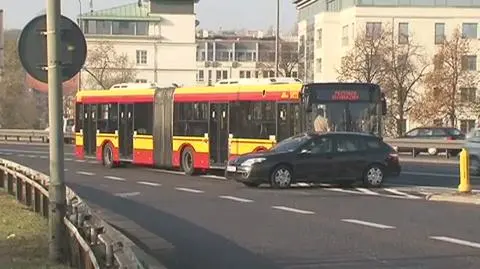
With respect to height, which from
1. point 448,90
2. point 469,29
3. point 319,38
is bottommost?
point 448,90

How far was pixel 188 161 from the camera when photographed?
1088 inches

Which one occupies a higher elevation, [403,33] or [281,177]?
[403,33]

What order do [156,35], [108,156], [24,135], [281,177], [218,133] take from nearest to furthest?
[281,177] < [218,133] < [108,156] < [24,135] < [156,35]

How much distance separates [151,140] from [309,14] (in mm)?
84058

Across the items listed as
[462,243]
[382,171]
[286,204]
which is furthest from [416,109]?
[462,243]

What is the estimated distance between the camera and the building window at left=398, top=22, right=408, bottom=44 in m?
88.1

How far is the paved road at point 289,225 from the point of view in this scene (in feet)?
35.6

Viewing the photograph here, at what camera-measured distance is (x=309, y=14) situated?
110875 millimetres

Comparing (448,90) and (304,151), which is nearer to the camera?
(304,151)

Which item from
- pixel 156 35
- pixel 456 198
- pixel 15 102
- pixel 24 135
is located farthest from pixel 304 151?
pixel 156 35

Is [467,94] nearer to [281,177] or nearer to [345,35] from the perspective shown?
[345,35]

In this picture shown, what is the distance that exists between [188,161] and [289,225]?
13535 millimetres

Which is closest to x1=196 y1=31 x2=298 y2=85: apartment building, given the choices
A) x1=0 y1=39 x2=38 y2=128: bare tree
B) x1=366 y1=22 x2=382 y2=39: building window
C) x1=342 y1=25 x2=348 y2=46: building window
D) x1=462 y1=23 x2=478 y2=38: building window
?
x1=342 y1=25 x2=348 y2=46: building window

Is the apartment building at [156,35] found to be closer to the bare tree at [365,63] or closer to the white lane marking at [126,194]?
the bare tree at [365,63]
